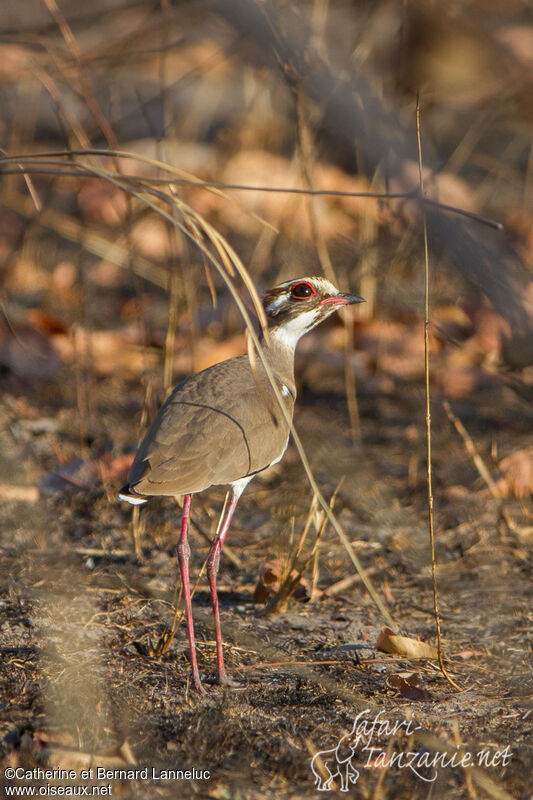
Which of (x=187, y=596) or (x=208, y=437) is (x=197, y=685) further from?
(x=208, y=437)

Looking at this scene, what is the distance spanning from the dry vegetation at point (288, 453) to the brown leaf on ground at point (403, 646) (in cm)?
2

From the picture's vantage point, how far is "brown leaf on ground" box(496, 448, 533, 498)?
480 cm

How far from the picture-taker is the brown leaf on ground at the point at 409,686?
316 cm

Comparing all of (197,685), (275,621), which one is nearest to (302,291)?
(275,621)

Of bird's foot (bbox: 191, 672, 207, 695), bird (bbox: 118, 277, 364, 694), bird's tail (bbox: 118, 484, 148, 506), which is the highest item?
bird (bbox: 118, 277, 364, 694)

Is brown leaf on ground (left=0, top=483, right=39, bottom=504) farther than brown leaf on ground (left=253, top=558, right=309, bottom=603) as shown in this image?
Yes

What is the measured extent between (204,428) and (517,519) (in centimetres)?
195

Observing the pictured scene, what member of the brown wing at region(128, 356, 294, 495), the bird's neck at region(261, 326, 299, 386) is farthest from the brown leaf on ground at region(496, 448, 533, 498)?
the brown wing at region(128, 356, 294, 495)

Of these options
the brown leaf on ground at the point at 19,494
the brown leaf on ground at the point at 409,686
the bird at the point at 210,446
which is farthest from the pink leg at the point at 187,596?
the brown leaf on ground at the point at 19,494

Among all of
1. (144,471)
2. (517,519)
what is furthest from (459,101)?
(144,471)

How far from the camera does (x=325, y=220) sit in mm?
7531

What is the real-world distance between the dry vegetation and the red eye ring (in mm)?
356

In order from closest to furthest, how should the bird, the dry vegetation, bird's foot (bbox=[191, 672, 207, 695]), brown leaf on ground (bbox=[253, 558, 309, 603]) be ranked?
the dry vegetation < bird's foot (bbox=[191, 672, 207, 695]) < the bird < brown leaf on ground (bbox=[253, 558, 309, 603])

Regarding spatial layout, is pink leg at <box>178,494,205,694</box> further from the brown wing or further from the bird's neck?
the bird's neck
